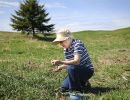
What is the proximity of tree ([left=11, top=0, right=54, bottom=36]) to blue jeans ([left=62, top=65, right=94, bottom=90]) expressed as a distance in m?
46.2

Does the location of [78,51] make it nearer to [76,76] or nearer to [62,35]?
[62,35]

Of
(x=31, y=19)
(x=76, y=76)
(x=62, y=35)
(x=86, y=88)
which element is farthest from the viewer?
(x=31, y=19)

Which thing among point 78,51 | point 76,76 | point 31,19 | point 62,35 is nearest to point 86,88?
point 76,76

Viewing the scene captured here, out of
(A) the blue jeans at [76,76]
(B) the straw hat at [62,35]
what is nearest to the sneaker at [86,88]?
(A) the blue jeans at [76,76]

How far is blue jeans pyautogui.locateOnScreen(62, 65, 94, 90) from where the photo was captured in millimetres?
9117

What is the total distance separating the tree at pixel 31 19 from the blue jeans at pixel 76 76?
4625 cm

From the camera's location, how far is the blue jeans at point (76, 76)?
912cm

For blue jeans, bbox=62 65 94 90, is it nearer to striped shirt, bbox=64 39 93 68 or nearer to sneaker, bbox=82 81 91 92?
striped shirt, bbox=64 39 93 68

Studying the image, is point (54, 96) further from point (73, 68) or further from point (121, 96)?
point (121, 96)

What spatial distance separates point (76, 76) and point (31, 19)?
4693 cm

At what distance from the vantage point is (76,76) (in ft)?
30.3

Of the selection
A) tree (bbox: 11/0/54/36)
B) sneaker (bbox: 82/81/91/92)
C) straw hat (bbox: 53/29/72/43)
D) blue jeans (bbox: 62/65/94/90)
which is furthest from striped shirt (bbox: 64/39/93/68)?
tree (bbox: 11/0/54/36)

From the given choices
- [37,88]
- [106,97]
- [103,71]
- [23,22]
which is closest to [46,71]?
[103,71]

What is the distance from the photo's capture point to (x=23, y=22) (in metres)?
55.9
